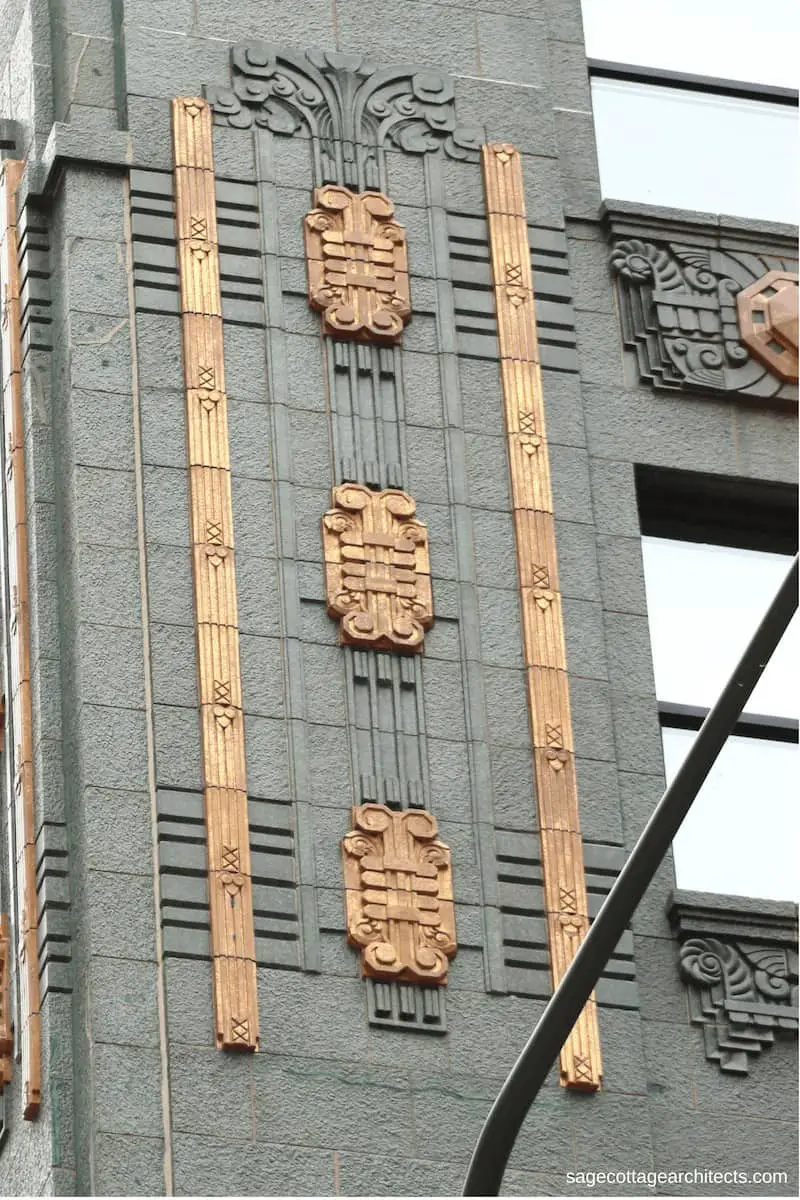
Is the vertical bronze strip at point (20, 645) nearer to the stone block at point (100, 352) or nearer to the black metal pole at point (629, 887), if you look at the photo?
the stone block at point (100, 352)

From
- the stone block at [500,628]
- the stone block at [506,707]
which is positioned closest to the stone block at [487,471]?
the stone block at [500,628]

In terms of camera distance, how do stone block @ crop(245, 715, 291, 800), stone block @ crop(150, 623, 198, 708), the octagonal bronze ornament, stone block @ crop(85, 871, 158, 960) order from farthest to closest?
the octagonal bronze ornament → stone block @ crop(150, 623, 198, 708) → stone block @ crop(245, 715, 291, 800) → stone block @ crop(85, 871, 158, 960)

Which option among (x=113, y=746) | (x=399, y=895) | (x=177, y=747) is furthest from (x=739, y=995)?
(x=113, y=746)

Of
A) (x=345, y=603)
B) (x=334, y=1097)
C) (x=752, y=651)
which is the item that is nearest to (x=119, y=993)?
(x=334, y=1097)

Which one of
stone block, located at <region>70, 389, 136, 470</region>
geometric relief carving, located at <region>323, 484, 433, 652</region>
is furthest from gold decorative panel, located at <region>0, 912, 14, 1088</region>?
stone block, located at <region>70, 389, 136, 470</region>

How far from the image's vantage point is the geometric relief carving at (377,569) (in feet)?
69.2

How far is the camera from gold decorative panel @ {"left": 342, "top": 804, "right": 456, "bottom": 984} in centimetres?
2003

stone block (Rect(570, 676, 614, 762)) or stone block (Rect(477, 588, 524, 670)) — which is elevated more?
stone block (Rect(477, 588, 524, 670))

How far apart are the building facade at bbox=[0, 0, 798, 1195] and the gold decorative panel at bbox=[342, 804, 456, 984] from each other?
0.02m

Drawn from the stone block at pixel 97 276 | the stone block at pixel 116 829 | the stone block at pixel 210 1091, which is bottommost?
the stone block at pixel 210 1091

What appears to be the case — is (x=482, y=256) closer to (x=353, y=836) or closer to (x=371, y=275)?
(x=371, y=275)

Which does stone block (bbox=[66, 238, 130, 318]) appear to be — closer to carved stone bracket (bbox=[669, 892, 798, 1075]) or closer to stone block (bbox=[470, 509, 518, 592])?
stone block (bbox=[470, 509, 518, 592])

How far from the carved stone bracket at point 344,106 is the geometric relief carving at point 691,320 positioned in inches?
54.9

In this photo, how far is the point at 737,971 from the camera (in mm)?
20891
